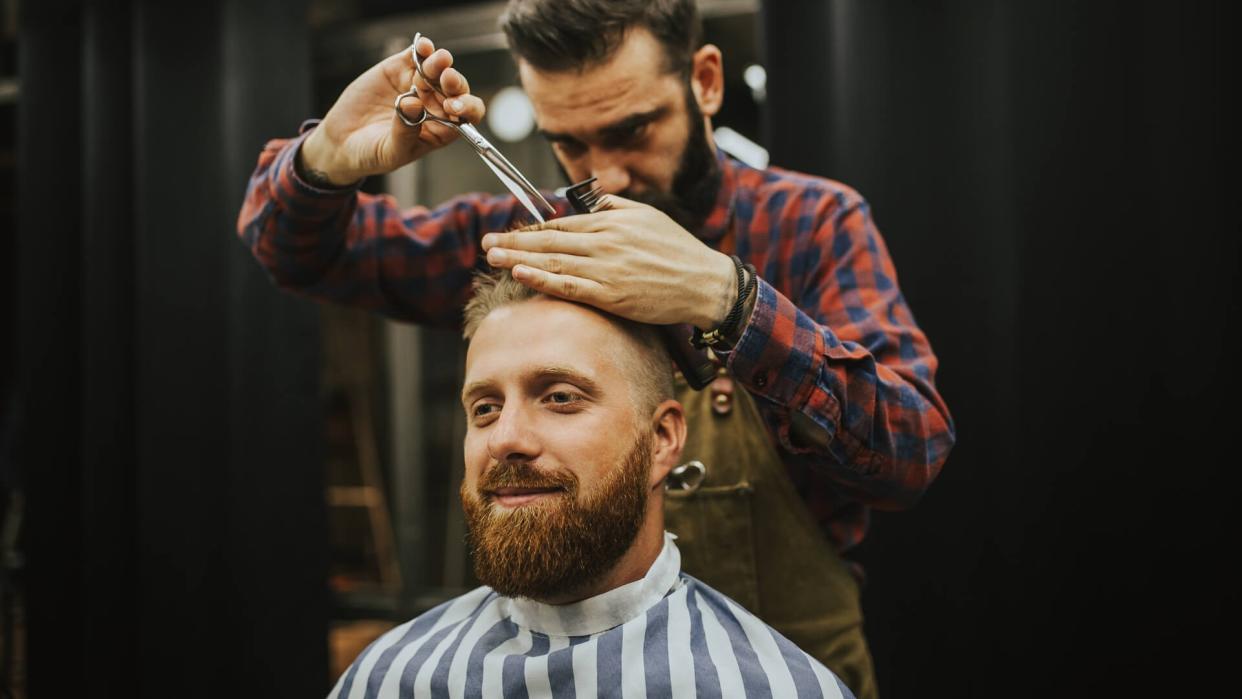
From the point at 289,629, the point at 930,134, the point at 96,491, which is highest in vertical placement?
the point at 930,134

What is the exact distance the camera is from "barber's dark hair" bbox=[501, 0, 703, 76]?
166 cm

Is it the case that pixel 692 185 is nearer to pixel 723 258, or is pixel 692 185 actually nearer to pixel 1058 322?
pixel 723 258

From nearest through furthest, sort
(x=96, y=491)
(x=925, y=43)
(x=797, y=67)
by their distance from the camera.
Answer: (x=925, y=43), (x=797, y=67), (x=96, y=491)

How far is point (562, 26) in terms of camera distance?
165 centimetres

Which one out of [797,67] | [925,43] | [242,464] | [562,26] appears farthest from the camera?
[242,464]

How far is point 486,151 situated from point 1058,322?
1.59 metres

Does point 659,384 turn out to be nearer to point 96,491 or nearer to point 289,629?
point 289,629

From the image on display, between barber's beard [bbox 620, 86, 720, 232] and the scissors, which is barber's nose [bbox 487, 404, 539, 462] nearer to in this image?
the scissors

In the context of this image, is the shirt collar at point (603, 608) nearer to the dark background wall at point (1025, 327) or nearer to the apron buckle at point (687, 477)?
the apron buckle at point (687, 477)

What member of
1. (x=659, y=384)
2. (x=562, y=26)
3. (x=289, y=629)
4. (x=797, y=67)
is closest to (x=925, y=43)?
(x=797, y=67)

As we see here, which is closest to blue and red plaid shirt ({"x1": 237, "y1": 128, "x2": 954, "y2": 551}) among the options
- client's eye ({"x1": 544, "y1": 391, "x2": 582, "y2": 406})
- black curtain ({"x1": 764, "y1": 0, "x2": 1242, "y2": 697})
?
client's eye ({"x1": 544, "y1": 391, "x2": 582, "y2": 406})

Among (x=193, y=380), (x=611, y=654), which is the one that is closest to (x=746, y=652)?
(x=611, y=654)

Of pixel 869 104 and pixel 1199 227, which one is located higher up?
pixel 869 104

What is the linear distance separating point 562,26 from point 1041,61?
1.37 m
